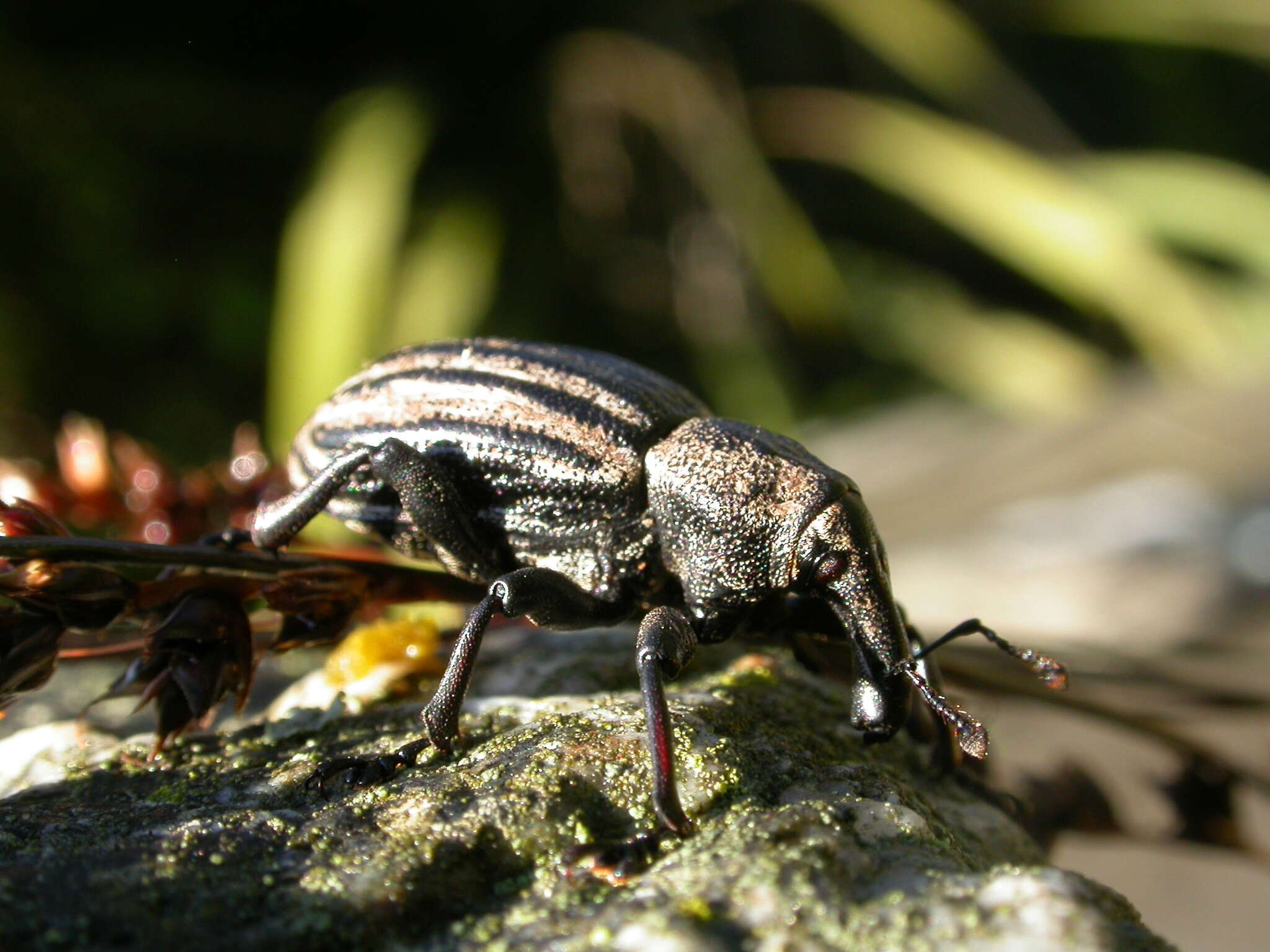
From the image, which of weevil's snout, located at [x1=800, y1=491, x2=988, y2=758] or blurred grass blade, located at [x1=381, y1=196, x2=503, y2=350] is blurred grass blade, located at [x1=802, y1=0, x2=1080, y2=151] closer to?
blurred grass blade, located at [x1=381, y1=196, x2=503, y2=350]

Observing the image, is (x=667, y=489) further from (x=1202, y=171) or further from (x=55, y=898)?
(x=1202, y=171)

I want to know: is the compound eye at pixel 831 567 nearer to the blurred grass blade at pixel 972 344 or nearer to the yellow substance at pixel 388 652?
the yellow substance at pixel 388 652

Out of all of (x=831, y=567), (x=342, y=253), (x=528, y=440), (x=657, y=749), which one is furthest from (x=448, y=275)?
(x=657, y=749)

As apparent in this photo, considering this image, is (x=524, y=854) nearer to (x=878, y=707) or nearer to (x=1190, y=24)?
(x=878, y=707)

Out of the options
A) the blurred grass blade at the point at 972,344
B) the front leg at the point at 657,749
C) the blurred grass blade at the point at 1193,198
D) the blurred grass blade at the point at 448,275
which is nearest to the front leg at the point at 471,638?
the front leg at the point at 657,749

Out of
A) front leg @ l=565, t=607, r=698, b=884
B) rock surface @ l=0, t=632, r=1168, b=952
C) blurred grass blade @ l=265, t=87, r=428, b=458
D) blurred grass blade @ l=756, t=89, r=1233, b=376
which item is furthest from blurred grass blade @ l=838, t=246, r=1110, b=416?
rock surface @ l=0, t=632, r=1168, b=952

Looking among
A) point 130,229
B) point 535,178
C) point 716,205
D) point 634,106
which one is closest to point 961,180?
point 716,205
